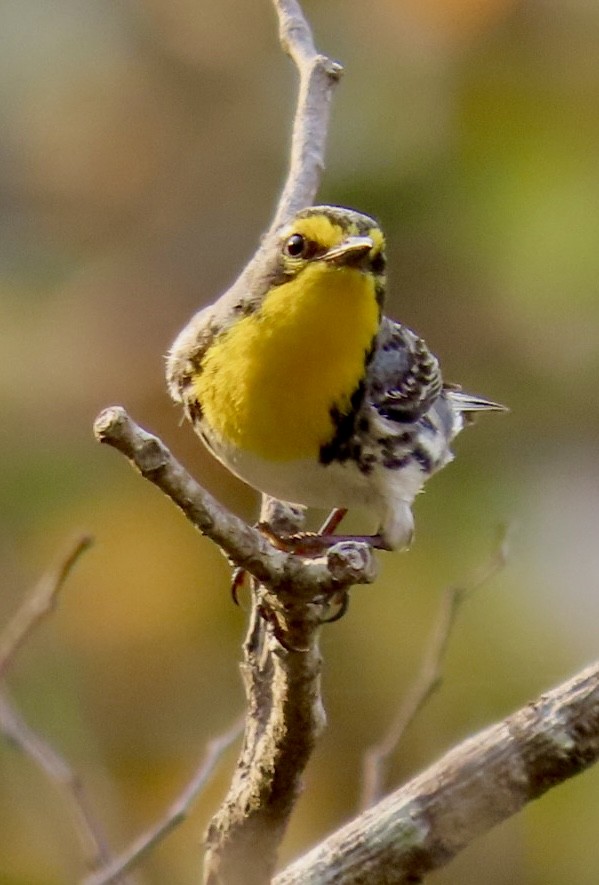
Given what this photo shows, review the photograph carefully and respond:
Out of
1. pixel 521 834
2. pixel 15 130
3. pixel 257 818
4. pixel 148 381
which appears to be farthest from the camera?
pixel 15 130

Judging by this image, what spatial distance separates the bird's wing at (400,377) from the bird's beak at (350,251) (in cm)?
30

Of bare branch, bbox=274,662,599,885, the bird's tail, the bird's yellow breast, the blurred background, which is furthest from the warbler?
the blurred background

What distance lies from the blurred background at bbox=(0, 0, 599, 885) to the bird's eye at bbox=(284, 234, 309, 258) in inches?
61.9

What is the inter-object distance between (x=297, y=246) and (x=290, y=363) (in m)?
0.20

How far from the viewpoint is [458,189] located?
4.61m

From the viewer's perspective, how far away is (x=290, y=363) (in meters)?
2.38

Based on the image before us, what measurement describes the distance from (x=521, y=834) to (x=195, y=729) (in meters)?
1.08

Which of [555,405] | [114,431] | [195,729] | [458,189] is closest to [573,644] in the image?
[555,405]

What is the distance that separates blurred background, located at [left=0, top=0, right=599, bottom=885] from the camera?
13.7ft

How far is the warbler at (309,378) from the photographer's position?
2.37 m

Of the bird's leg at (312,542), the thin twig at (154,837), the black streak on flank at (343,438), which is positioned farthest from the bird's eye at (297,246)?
the thin twig at (154,837)

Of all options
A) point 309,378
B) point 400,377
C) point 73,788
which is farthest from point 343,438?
point 73,788

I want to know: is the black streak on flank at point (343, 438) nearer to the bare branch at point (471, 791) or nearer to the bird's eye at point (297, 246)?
the bird's eye at point (297, 246)

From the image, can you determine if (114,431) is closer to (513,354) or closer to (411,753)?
(411,753)
